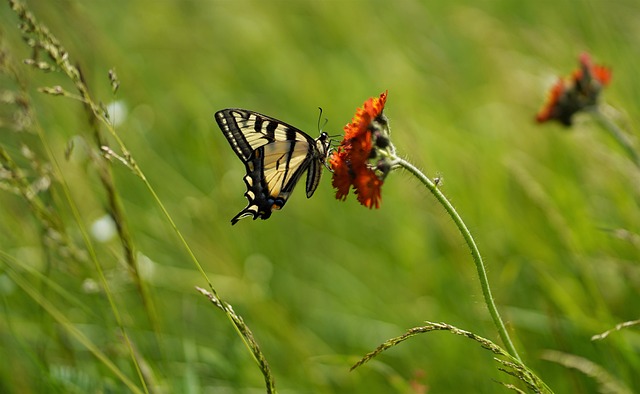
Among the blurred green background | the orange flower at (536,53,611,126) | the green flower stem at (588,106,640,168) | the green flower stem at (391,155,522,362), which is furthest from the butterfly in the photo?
the green flower stem at (588,106,640,168)

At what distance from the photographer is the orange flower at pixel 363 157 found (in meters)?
1.63

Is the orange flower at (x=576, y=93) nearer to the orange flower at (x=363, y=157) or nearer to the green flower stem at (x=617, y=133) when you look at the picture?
the green flower stem at (x=617, y=133)

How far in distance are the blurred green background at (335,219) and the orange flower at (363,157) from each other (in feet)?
1.87

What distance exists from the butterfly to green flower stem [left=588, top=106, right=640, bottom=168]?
3.74 feet

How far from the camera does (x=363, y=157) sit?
167 cm

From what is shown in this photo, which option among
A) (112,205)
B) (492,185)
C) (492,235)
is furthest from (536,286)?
(112,205)

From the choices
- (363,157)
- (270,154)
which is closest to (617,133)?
(270,154)

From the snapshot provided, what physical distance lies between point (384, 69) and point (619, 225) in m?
2.18

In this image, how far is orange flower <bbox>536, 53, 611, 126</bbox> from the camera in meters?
2.85

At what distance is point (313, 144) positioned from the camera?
2461mm

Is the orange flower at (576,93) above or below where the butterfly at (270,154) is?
above

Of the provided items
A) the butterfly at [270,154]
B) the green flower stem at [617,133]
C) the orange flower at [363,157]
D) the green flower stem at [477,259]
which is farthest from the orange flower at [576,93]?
the green flower stem at [477,259]

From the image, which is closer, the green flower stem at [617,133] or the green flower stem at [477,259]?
the green flower stem at [477,259]

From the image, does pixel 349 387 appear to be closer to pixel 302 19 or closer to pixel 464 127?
pixel 464 127
